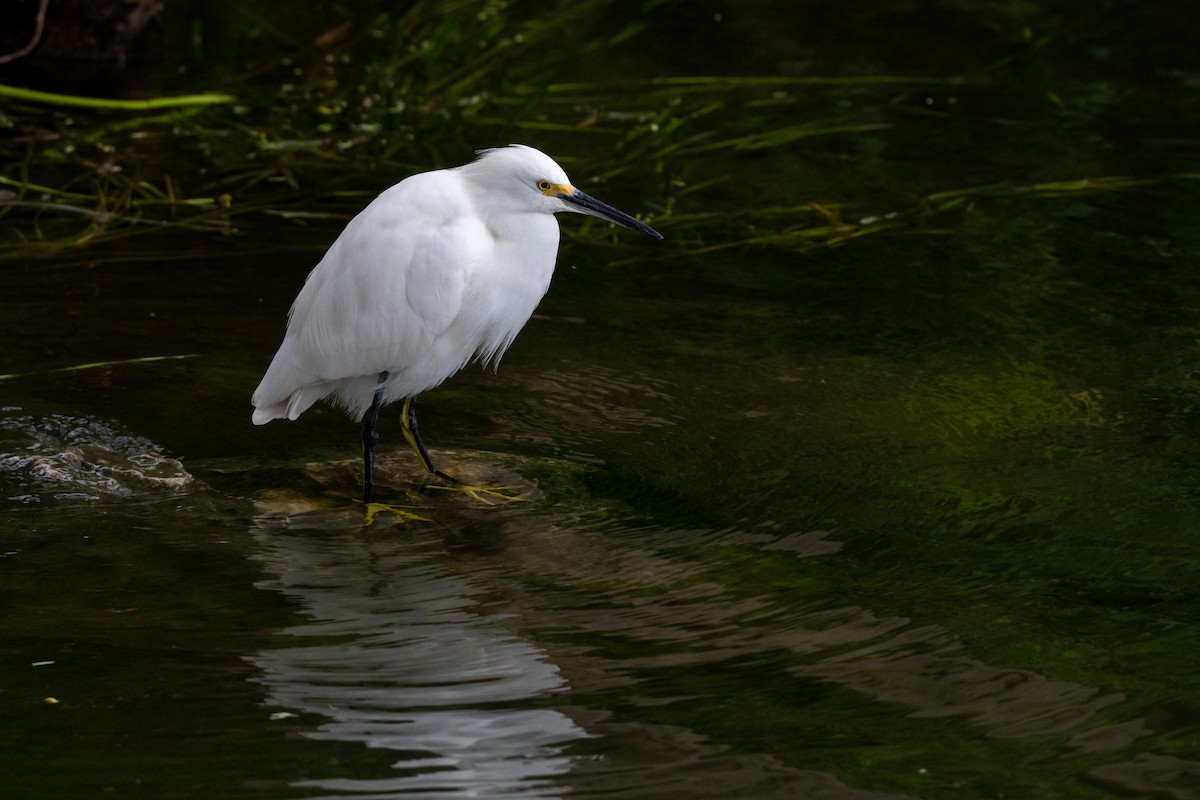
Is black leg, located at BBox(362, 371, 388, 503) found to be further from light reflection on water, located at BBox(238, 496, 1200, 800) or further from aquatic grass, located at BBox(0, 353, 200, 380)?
aquatic grass, located at BBox(0, 353, 200, 380)

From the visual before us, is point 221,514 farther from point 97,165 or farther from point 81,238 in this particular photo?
point 97,165

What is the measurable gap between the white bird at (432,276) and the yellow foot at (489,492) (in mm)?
47

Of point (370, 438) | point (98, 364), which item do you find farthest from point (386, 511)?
point (98, 364)

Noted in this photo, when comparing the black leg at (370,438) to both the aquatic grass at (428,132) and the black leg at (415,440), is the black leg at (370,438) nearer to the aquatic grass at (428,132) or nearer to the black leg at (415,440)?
the black leg at (415,440)

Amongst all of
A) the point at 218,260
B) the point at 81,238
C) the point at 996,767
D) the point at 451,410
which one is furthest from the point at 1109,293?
the point at 81,238

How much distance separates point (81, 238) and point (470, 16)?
11.8 ft

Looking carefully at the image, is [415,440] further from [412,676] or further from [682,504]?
[412,676]

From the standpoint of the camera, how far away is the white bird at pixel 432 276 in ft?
13.7

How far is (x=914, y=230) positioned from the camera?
643 cm

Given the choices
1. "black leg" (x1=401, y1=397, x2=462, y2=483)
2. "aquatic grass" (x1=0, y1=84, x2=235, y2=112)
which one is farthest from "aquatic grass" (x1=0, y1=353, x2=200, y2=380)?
"aquatic grass" (x1=0, y1=84, x2=235, y2=112)

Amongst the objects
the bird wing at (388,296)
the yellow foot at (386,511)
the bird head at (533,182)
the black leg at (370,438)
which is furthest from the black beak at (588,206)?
the yellow foot at (386,511)

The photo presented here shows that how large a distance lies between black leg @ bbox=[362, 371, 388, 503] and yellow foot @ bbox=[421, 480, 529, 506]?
26 centimetres

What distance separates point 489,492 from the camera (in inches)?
176

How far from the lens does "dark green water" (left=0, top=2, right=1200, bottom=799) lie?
3090 millimetres
